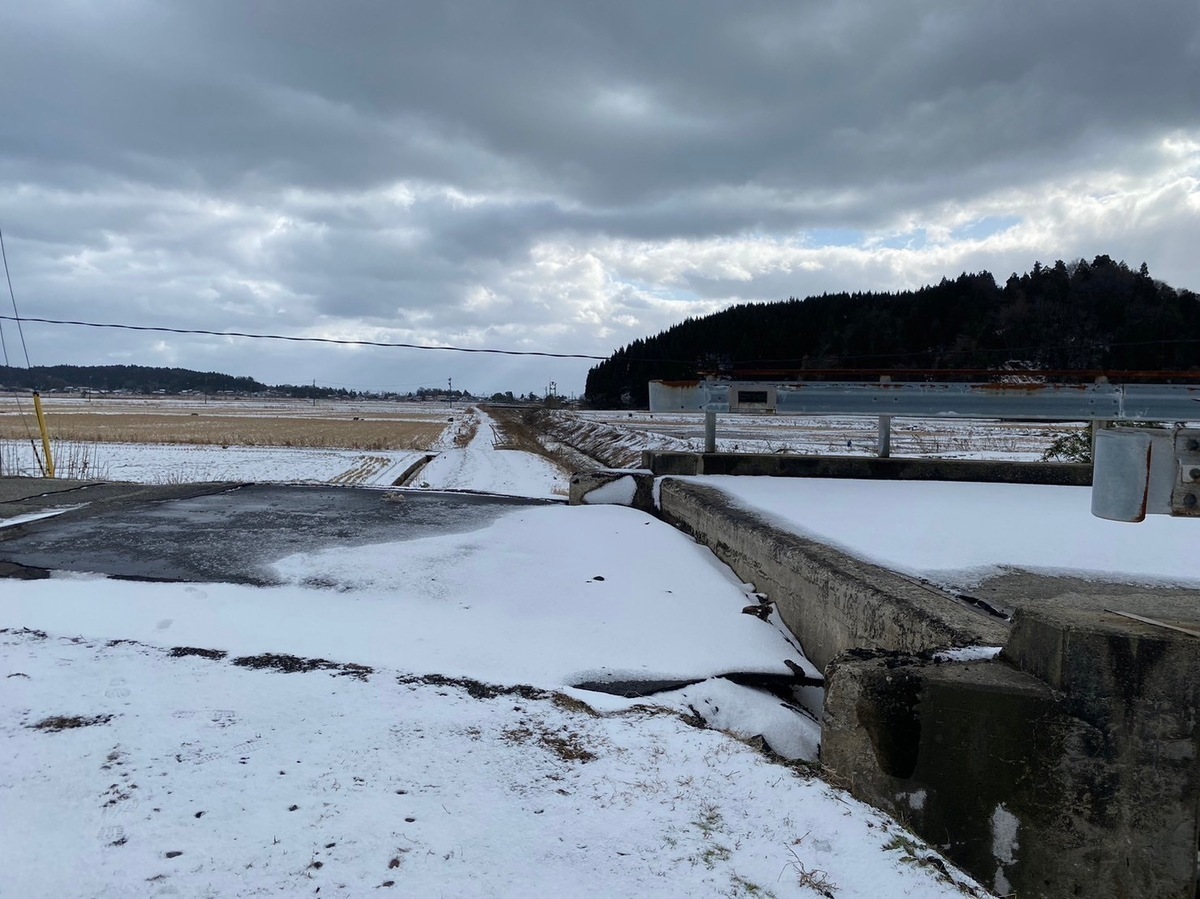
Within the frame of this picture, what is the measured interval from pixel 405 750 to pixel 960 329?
80.4 meters

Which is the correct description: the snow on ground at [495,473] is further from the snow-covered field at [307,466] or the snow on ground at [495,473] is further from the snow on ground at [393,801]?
the snow on ground at [393,801]

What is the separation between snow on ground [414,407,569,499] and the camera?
A: 751 inches

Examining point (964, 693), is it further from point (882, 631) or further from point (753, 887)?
point (753, 887)

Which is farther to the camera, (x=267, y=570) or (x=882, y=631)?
(x=267, y=570)

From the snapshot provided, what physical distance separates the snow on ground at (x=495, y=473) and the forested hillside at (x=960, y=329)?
301 inches

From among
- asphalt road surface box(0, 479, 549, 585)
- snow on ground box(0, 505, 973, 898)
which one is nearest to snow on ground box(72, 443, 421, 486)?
asphalt road surface box(0, 479, 549, 585)

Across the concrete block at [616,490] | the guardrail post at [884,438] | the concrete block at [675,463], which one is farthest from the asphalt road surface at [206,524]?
the guardrail post at [884,438]

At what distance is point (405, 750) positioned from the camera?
111 inches

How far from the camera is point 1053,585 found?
389 cm

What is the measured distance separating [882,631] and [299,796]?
283cm

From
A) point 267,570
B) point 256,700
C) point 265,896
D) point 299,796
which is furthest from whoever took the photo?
point 267,570

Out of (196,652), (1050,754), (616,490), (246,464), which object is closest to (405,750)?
(196,652)

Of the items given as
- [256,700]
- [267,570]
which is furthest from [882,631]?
[267,570]

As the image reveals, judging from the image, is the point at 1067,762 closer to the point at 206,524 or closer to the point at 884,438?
the point at 884,438
